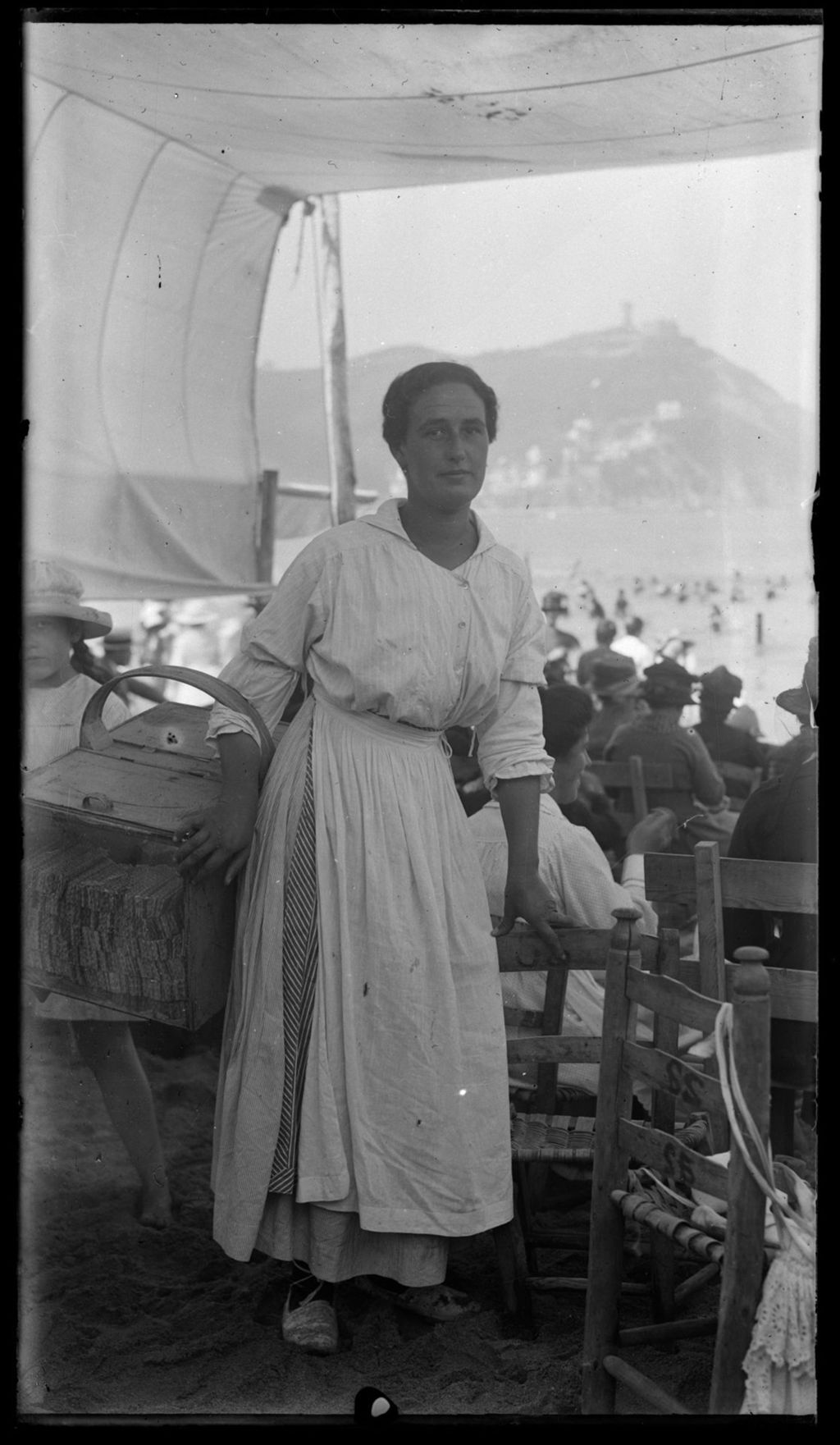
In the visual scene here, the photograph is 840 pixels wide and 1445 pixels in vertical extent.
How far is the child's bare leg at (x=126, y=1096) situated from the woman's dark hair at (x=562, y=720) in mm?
1419

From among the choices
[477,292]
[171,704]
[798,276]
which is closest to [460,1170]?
[171,704]

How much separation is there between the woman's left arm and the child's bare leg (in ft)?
3.59

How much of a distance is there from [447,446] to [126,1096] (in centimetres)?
182

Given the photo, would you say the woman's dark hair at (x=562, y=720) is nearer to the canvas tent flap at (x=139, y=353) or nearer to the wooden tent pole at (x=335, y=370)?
the canvas tent flap at (x=139, y=353)

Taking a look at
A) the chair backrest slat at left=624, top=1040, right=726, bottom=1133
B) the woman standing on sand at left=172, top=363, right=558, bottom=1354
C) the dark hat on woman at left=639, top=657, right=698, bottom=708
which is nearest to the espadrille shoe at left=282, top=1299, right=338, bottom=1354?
the woman standing on sand at left=172, top=363, right=558, bottom=1354

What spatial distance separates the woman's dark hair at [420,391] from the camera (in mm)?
2824

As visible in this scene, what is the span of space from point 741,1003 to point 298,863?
109 cm

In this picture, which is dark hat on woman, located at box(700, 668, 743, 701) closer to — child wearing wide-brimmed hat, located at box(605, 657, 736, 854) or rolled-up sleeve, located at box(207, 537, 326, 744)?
child wearing wide-brimmed hat, located at box(605, 657, 736, 854)

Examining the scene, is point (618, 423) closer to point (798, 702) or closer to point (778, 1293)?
point (798, 702)

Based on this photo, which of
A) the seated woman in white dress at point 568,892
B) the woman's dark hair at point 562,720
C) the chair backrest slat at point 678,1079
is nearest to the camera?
the chair backrest slat at point 678,1079

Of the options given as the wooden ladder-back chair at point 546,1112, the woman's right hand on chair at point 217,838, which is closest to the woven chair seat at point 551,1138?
the wooden ladder-back chair at point 546,1112

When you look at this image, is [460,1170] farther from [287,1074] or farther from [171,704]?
[171,704]

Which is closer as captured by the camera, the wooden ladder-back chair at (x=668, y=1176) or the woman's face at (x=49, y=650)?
the wooden ladder-back chair at (x=668, y=1176)

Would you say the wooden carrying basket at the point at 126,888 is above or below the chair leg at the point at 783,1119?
above
